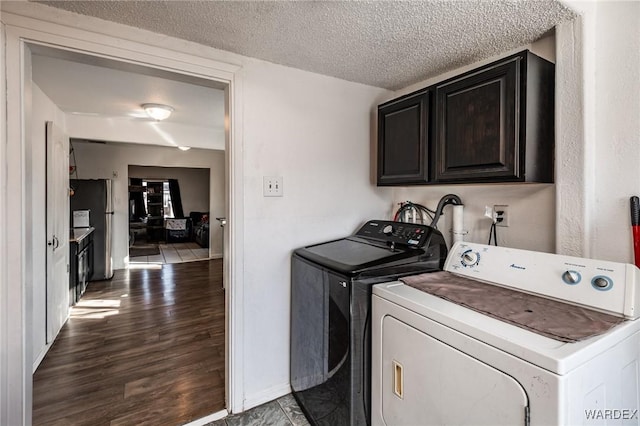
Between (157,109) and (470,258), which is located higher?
(157,109)

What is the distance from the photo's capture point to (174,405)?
1.84 metres

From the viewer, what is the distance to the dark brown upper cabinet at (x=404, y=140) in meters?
1.72

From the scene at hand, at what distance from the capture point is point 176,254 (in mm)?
6625

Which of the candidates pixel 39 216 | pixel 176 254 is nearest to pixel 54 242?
pixel 39 216

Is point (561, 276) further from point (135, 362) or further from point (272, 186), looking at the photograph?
point (135, 362)

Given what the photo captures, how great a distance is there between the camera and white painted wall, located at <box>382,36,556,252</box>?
150cm

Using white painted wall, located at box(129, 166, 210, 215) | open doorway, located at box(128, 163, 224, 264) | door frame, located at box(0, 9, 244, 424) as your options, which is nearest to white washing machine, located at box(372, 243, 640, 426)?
door frame, located at box(0, 9, 244, 424)

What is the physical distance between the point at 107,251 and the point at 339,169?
4136 mm

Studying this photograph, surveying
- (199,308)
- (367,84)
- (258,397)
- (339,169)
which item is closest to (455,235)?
(339,169)

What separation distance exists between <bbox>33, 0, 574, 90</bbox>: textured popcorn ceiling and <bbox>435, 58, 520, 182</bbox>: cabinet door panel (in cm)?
22

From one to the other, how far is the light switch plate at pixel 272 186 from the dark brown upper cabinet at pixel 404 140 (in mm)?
675

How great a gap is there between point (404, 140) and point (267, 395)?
1735 mm

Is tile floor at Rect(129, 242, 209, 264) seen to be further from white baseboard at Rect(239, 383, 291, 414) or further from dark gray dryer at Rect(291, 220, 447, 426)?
dark gray dryer at Rect(291, 220, 447, 426)

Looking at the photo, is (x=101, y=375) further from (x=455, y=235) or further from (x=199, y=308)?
(x=455, y=235)
